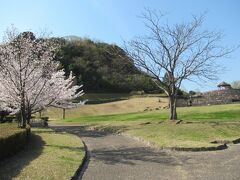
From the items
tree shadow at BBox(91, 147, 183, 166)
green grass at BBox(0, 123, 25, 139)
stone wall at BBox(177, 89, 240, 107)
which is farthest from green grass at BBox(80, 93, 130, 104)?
tree shadow at BBox(91, 147, 183, 166)

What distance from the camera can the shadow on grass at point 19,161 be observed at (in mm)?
12427

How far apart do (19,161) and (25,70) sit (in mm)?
12099

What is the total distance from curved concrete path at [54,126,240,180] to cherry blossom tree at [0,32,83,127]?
822 centimetres

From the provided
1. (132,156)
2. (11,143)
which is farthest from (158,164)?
(11,143)

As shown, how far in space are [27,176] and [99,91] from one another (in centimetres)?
8672

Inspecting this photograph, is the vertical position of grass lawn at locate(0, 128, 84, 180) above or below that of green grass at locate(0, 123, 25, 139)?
below

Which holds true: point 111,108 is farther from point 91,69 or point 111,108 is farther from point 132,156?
point 132,156

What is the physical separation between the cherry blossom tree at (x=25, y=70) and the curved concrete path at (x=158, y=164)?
8217 mm

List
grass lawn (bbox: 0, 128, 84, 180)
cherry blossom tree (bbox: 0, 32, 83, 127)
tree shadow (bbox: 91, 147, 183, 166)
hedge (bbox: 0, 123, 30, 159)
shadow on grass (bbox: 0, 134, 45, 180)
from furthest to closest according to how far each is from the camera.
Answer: cherry blossom tree (bbox: 0, 32, 83, 127), tree shadow (bbox: 91, 147, 183, 166), hedge (bbox: 0, 123, 30, 159), shadow on grass (bbox: 0, 134, 45, 180), grass lawn (bbox: 0, 128, 84, 180)

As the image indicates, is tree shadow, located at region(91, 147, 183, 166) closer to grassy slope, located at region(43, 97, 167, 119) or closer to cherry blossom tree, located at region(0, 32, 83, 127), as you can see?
cherry blossom tree, located at region(0, 32, 83, 127)

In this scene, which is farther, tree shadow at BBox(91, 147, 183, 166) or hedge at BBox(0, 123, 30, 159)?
tree shadow at BBox(91, 147, 183, 166)

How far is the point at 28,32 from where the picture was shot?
29.8m

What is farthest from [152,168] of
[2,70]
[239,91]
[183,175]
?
[239,91]

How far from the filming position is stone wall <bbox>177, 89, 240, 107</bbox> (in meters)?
60.6
